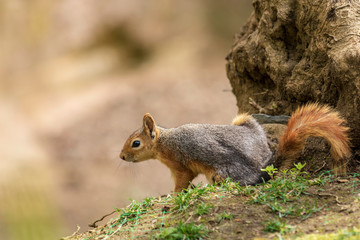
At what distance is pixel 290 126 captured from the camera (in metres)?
2.95

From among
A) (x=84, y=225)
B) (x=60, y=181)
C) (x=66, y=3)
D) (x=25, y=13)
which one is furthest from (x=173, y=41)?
(x=84, y=225)

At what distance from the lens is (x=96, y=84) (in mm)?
10305

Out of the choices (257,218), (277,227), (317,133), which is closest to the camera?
(277,227)

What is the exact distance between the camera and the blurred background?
8.44 meters

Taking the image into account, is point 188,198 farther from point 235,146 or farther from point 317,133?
point 317,133

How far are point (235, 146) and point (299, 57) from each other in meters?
0.85

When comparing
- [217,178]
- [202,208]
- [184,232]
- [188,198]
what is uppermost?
[217,178]

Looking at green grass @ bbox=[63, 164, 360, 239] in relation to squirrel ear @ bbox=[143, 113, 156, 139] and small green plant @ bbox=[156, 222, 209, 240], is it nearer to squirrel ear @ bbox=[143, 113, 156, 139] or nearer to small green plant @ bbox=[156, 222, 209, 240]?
small green plant @ bbox=[156, 222, 209, 240]

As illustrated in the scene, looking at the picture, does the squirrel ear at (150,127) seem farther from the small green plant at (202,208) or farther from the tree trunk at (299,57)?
the small green plant at (202,208)

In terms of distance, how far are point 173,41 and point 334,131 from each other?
8.27 meters

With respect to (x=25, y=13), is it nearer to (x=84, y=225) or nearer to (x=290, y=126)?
(x=84, y=225)

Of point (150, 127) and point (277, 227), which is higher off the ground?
point (150, 127)

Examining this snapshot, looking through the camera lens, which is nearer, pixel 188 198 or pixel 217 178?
pixel 188 198

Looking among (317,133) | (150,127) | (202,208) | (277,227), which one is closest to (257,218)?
Result: (277,227)
